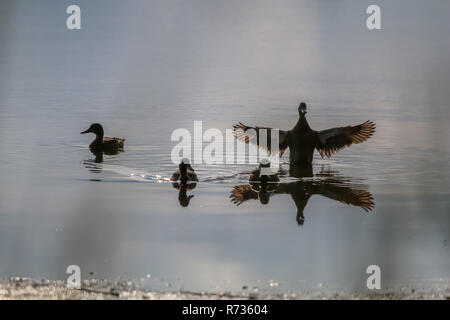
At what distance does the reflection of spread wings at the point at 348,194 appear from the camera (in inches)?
410

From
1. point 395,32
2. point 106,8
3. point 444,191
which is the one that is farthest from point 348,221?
point 106,8

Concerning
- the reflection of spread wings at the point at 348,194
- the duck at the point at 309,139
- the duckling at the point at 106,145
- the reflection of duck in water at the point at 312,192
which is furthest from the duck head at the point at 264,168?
the duckling at the point at 106,145

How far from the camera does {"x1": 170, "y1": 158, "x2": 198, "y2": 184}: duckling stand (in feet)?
37.5

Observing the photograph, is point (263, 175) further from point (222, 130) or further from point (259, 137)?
point (222, 130)

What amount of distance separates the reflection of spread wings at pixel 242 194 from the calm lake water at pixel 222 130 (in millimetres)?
131

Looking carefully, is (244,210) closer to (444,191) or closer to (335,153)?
(444,191)

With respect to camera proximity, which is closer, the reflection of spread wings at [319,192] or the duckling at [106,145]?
the reflection of spread wings at [319,192]

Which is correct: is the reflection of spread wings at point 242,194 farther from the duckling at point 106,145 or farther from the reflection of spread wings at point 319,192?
the duckling at point 106,145

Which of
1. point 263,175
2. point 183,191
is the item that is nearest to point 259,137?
point 263,175

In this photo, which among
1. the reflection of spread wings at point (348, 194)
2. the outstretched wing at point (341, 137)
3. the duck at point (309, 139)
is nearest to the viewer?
the reflection of spread wings at point (348, 194)

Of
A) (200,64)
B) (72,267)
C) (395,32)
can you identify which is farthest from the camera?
(395,32)

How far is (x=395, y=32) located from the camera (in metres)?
24.2

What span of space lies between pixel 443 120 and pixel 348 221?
22.2 ft

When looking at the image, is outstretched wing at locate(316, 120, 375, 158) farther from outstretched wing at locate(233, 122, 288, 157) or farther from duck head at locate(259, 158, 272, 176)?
duck head at locate(259, 158, 272, 176)
